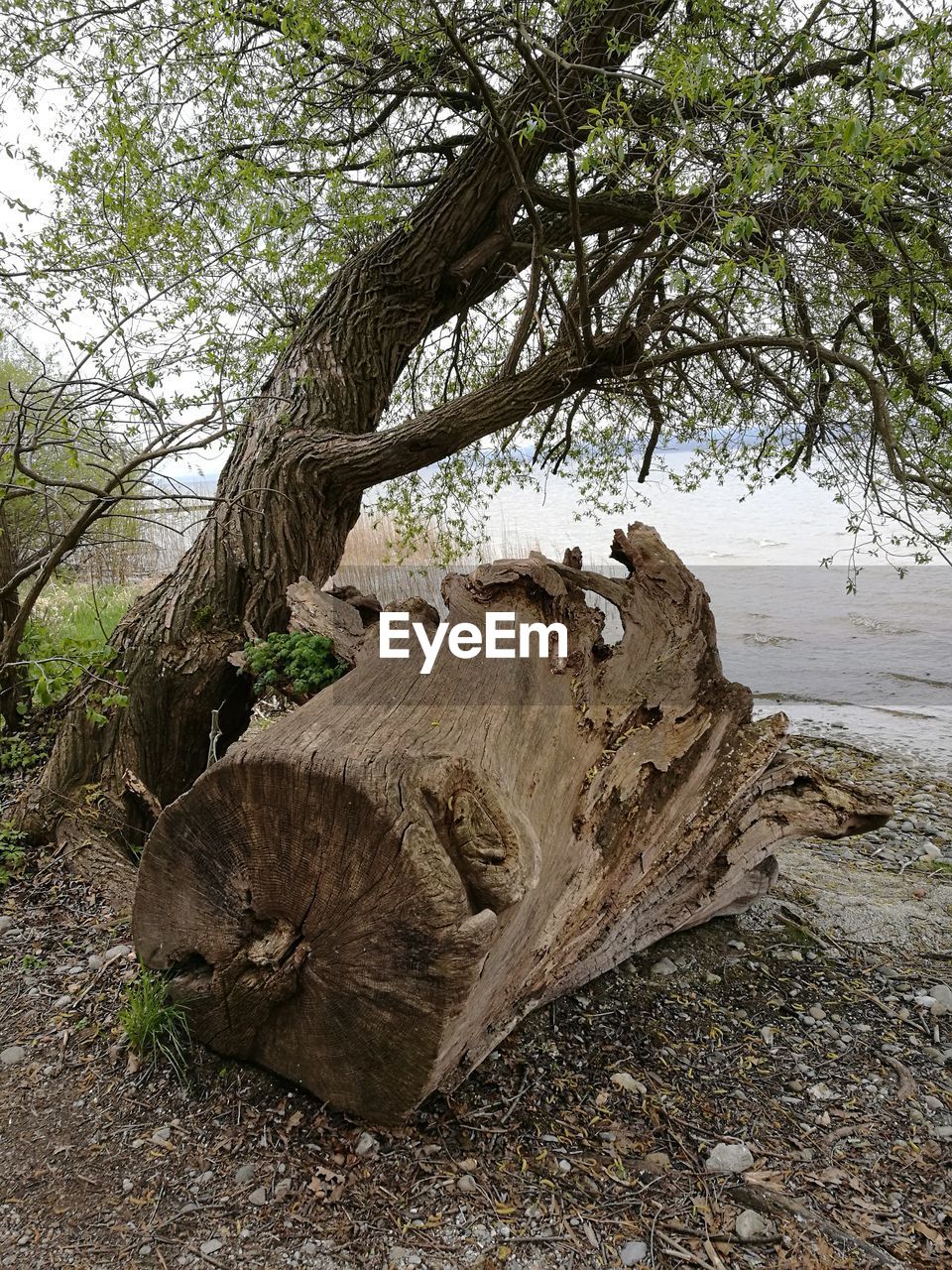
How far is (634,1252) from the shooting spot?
6.62ft

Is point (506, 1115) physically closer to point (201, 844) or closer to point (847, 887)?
point (201, 844)

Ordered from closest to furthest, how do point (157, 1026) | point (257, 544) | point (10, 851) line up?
point (157, 1026), point (10, 851), point (257, 544)

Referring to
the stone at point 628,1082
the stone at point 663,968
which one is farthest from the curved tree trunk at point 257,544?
the stone at point 628,1082

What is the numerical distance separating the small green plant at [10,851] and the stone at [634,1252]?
287 cm

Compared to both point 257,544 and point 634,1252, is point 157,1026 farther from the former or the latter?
point 257,544

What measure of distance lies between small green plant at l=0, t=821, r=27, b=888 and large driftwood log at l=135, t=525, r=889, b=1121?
1.56 metres

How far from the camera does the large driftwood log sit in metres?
2.09

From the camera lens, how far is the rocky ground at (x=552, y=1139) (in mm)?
2047

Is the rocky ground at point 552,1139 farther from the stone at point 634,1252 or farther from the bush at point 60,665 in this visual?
the bush at point 60,665

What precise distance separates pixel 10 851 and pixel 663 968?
9.05 ft

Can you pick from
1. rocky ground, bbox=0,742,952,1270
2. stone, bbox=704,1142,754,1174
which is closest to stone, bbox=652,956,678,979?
rocky ground, bbox=0,742,952,1270

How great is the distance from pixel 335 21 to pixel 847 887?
4.32 meters

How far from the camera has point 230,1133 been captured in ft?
7.63

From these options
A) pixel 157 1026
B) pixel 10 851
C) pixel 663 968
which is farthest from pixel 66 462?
pixel 663 968
